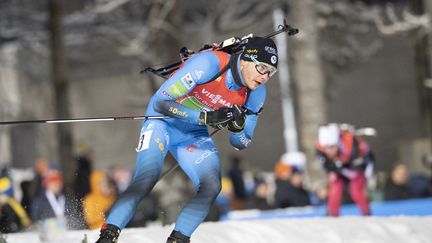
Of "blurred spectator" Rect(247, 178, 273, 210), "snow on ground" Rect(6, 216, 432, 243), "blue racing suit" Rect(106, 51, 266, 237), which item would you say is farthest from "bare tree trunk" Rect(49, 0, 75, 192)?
"blue racing suit" Rect(106, 51, 266, 237)

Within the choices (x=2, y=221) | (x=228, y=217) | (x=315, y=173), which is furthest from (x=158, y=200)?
(x=315, y=173)

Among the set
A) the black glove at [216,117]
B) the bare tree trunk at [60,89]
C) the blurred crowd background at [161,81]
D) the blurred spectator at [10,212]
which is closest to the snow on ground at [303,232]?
the blurred crowd background at [161,81]

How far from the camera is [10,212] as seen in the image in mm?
12188

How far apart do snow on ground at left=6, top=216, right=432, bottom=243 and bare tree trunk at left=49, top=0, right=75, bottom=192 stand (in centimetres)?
948

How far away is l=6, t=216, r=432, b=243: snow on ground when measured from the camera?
27.6ft

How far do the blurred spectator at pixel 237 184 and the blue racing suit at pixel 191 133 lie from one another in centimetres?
1086

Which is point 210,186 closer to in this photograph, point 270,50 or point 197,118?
point 197,118

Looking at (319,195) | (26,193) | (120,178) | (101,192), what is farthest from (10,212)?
(319,195)

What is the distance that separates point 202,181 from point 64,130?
13.1m

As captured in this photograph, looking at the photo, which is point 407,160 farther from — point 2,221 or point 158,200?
point 2,221

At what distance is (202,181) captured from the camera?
6.75 metres

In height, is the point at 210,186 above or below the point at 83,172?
above

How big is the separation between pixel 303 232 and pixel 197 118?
287cm

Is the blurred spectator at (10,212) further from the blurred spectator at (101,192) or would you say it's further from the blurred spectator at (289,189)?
the blurred spectator at (289,189)
